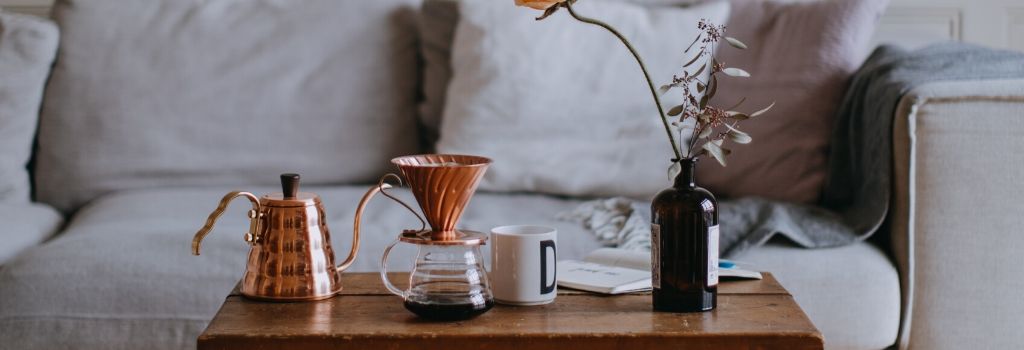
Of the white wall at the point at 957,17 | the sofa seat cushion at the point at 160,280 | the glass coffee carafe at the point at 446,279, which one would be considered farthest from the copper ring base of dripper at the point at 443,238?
the white wall at the point at 957,17

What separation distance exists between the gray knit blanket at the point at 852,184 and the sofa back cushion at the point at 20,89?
1097mm

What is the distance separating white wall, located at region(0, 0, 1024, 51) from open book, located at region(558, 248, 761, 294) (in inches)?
56.1

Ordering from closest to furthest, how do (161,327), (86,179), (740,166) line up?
(161,327), (740,166), (86,179)

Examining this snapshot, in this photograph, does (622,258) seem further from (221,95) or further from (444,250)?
(221,95)

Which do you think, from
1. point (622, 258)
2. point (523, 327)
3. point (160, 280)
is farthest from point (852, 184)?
point (160, 280)

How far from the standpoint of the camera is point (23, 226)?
1752 mm

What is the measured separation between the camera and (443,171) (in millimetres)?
992

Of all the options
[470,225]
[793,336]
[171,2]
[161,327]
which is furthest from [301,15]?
[793,336]

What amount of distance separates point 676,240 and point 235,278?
747 mm

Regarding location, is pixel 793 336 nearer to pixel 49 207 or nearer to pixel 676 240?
pixel 676 240

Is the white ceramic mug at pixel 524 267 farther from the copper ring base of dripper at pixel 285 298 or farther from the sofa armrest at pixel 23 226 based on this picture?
the sofa armrest at pixel 23 226

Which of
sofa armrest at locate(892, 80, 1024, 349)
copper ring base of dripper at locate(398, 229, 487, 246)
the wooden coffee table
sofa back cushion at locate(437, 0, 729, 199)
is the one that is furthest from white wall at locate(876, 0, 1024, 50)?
copper ring base of dripper at locate(398, 229, 487, 246)

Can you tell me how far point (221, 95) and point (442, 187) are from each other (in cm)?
119

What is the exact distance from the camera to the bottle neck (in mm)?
1029
